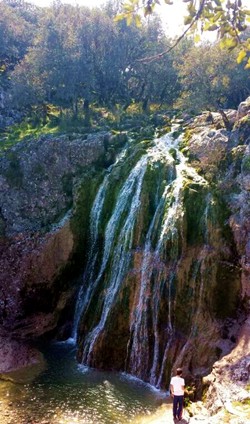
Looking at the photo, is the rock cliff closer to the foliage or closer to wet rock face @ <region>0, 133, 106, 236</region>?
wet rock face @ <region>0, 133, 106, 236</region>

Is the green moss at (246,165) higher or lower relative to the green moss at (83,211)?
higher

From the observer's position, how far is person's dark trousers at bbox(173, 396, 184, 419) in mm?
13706

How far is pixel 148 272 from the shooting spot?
20688 millimetres

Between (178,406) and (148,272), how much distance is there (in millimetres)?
7689

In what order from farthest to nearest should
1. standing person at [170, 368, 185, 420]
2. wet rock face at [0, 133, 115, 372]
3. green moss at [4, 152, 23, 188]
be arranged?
green moss at [4, 152, 23, 188] → wet rock face at [0, 133, 115, 372] → standing person at [170, 368, 185, 420]

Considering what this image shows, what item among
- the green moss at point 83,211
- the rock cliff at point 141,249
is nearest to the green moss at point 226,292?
the rock cliff at point 141,249

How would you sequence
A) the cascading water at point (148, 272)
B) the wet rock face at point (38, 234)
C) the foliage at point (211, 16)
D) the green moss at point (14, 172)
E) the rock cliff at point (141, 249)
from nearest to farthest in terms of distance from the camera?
the foliage at point (211, 16), the rock cliff at point (141, 249), the cascading water at point (148, 272), the wet rock face at point (38, 234), the green moss at point (14, 172)

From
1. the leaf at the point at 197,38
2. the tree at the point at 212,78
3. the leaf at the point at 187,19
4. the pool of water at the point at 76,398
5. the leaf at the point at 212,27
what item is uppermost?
the tree at the point at 212,78

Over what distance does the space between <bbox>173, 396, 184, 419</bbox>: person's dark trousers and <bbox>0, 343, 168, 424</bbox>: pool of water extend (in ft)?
6.04

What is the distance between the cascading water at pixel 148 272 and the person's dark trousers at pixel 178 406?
4503 mm

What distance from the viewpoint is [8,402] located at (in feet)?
53.8

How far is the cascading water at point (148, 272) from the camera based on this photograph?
63.7 feet

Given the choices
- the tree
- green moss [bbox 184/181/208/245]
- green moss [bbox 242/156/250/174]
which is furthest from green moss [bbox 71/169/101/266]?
the tree

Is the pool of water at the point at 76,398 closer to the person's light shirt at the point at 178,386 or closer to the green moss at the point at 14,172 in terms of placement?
the person's light shirt at the point at 178,386
